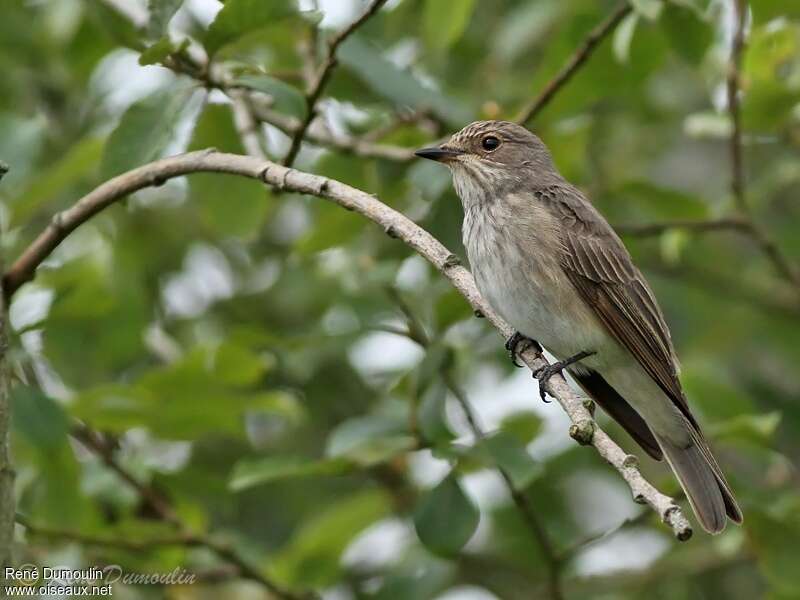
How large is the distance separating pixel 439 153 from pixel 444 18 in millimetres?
638

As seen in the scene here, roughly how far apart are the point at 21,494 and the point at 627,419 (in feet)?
8.89

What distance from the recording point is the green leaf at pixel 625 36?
5.26m

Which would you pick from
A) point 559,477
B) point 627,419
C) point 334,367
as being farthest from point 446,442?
point 334,367

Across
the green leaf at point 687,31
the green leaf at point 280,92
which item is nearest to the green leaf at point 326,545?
the green leaf at point 280,92

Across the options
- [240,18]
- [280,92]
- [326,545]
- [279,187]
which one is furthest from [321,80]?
[326,545]

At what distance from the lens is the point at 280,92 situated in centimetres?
451

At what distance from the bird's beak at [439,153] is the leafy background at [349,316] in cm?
13

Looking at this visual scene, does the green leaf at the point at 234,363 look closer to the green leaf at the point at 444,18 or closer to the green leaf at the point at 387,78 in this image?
the green leaf at the point at 387,78

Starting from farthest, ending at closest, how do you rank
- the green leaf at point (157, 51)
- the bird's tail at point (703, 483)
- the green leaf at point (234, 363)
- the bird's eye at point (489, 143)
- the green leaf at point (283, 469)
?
the bird's eye at point (489, 143)
the green leaf at point (234, 363)
the green leaf at point (283, 469)
the bird's tail at point (703, 483)
the green leaf at point (157, 51)

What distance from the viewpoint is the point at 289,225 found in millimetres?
8891

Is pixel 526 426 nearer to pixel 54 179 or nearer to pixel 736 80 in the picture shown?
pixel 736 80

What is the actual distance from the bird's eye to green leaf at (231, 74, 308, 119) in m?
1.30

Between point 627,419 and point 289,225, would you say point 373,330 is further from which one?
point 289,225

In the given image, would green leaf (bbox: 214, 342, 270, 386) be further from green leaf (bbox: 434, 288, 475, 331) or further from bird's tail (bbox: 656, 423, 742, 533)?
bird's tail (bbox: 656, 423, 742, 533)
